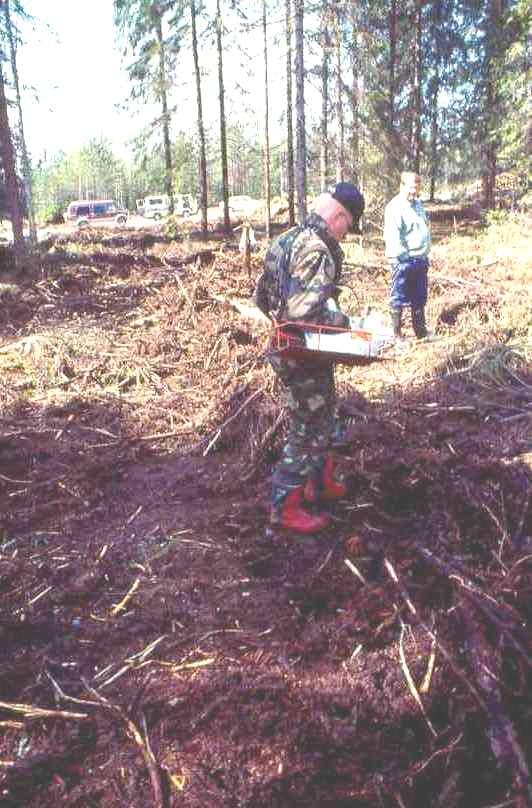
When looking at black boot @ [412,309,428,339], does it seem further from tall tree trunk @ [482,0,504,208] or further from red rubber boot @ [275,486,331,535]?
tall tree trunk @ [482,0,504,208]

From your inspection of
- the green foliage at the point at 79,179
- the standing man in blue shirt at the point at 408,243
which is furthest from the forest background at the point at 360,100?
the green foliage at the point at 79,179

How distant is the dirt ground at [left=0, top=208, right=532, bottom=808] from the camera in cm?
229

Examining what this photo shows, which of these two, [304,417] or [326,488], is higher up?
[304,417]

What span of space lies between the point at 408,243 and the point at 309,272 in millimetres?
4331

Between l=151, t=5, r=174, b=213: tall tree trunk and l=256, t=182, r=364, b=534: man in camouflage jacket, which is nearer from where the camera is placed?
l=256, t=182, r=364, b=534: man in camouflage jacket

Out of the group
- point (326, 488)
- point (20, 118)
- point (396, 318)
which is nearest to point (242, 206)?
point (20, 118)

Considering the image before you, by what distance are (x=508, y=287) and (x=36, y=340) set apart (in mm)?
7408

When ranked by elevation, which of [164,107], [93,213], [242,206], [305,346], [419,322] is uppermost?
[164,107]

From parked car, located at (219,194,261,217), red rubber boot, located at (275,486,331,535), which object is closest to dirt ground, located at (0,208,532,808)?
red rubber boot, located at (275,486,331,535)

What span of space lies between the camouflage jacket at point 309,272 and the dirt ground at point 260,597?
2.78ft

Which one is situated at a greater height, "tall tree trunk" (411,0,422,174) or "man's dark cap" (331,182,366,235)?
"tall tree trunk" (411,0,422,174)

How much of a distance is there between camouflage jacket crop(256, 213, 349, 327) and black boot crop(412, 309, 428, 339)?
427 cm

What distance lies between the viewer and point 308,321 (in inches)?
139

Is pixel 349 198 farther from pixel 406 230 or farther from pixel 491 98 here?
pixel 491 98
